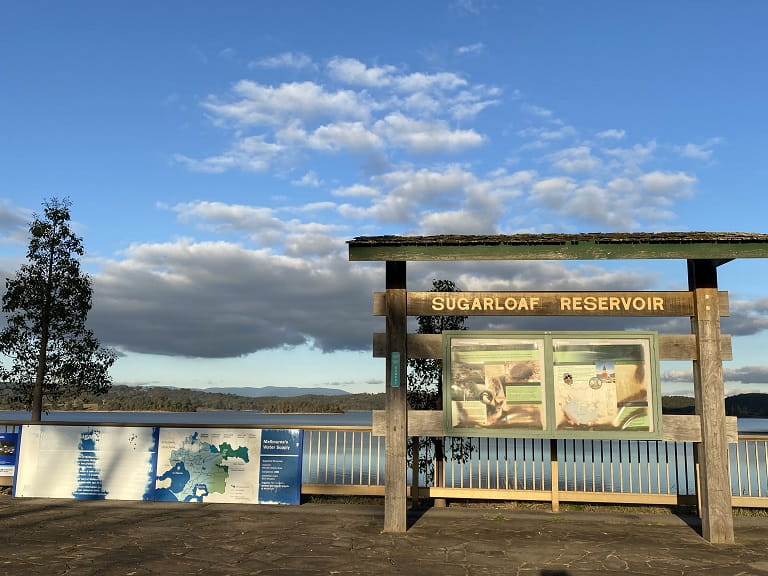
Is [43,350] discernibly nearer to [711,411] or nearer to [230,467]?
[230,467]

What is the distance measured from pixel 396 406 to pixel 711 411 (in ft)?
14.4

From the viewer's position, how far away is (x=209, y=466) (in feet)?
37.4

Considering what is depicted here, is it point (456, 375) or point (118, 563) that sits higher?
point (456, 375)

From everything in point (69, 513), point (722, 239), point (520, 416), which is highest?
point (722, 239)

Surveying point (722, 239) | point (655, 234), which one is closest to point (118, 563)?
point (655, 234)

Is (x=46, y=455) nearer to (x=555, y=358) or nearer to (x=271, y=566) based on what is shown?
(x=271, y=566)

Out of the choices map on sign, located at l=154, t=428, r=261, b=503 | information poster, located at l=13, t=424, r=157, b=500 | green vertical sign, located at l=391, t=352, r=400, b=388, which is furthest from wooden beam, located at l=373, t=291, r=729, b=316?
information poster, located at l=13, t=424, r=157, b=500

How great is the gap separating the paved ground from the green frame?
58.6 inches

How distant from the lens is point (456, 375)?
922cm

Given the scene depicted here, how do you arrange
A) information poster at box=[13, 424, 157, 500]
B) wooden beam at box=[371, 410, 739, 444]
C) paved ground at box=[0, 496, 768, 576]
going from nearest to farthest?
1. paved ground at box=[0, 496, 768, 576]
2. wooden beam at box=[371, 410, 739, 444]
3. information poster at box=[13, 424, 157, 500]

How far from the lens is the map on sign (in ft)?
37.1

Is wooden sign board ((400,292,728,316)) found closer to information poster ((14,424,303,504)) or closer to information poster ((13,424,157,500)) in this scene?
information poster ((14,424,303,504))

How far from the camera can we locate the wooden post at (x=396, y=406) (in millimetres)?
8930

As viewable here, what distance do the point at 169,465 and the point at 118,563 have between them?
15.0 feet
